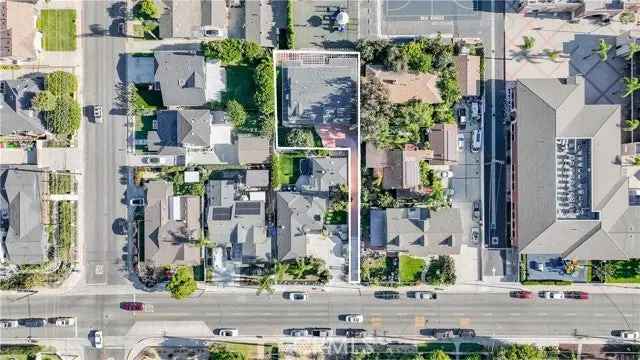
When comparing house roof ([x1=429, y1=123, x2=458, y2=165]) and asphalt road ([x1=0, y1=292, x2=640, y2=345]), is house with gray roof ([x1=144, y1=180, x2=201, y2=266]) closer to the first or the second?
asphalt road ([x1=0, y1=292, x2=640, y2=345])

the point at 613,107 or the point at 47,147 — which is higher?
the point at 613,107

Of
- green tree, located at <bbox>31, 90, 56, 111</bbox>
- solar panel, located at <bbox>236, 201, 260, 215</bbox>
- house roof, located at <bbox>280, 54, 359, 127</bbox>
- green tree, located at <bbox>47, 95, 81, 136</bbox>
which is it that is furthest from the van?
green tree, located at <bbox>31, 90, 56, 111</bbox>

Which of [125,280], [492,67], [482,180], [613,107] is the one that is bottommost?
[125,280]

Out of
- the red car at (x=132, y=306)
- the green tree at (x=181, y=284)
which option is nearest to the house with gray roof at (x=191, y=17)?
the green tree at (x=181, y=284)

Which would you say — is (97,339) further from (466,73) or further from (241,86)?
(466,73)

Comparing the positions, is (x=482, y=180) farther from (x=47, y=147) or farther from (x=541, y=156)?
(x=47, y=147)

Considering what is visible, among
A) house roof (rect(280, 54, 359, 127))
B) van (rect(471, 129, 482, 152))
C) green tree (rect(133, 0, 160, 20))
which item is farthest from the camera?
van (rect(471, 129, 482, 152))

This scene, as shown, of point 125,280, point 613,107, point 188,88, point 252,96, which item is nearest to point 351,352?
point 125,280
